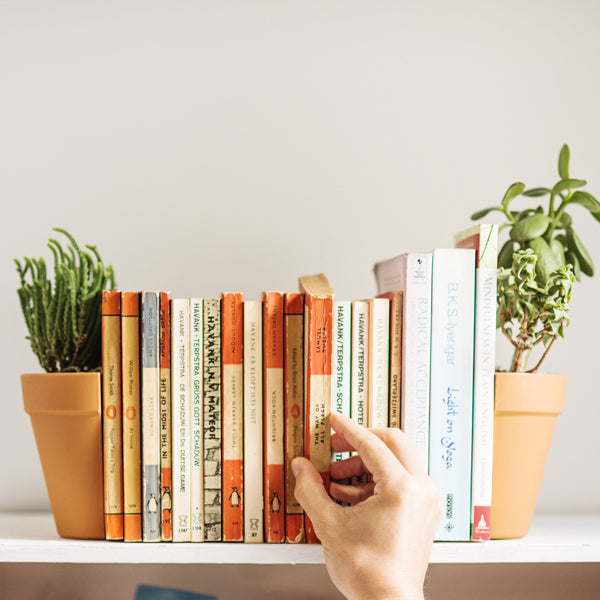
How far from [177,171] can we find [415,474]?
63 cm

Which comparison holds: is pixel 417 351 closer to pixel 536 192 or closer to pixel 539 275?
pixel 539 275

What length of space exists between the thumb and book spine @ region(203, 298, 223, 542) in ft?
0.33

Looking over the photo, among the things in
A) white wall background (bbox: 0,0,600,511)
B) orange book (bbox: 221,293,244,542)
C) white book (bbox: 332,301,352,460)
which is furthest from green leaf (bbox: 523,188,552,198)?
orange book (bbox: 221,293,244,542)

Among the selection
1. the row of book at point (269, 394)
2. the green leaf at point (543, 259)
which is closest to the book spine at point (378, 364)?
the row of book at point (269, 394)

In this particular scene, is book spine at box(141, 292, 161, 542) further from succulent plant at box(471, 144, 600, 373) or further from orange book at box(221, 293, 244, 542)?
succulent plant at box(471, 144, 600, 373)

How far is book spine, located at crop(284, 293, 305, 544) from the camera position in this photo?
2.11ft

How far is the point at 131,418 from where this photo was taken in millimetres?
645

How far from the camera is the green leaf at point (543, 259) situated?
27.3 inches

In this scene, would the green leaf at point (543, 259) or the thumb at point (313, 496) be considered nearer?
the thumb at point (313, 496)

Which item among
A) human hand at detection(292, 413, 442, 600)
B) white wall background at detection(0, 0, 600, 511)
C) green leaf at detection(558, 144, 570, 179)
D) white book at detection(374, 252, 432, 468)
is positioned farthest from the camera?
white wall background at detection(0, 0, 600, 511)

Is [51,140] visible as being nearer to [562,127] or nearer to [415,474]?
[415,474]

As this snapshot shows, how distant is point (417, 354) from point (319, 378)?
0.13 m

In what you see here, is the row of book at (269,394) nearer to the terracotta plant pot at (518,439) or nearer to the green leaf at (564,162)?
the terracotta plant pot at (518,439)

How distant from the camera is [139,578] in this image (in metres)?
0.91
